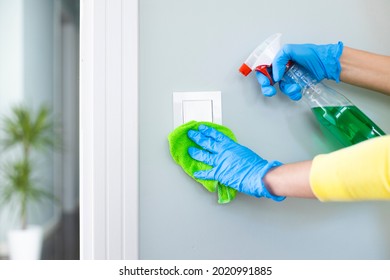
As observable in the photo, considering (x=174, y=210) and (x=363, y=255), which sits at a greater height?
(x=174, y=210)

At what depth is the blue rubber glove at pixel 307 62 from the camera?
81 centimetres

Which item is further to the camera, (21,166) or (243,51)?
(21,166)

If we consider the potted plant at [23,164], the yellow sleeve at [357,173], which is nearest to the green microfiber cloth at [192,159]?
the yellow sleeve at [357,173]

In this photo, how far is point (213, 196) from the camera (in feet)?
2.89

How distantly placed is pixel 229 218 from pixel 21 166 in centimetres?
62

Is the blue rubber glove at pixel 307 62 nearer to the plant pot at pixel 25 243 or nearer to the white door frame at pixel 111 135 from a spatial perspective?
the white door frame at pixel 111 135

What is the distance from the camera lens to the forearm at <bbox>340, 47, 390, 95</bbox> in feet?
2.73

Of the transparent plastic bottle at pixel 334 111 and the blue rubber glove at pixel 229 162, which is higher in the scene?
the transparent plastic bottle at pixel 334 111

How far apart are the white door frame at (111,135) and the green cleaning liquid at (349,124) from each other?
46cm

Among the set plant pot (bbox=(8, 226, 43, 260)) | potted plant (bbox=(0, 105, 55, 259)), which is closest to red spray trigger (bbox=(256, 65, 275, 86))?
potted plant (bbox=(0, 105, 55, 259))

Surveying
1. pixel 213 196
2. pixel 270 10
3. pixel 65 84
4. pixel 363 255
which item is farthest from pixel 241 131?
pixel 65 84

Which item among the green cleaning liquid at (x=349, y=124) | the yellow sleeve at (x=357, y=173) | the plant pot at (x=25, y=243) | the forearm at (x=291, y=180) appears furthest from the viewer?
the plant pot at (x=25, y=243)
